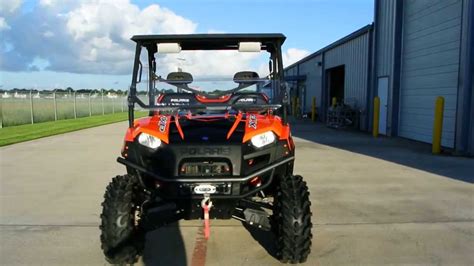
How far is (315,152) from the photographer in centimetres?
1140

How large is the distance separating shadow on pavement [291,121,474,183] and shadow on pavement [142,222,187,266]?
17.9 ft

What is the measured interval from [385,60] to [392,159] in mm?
6995

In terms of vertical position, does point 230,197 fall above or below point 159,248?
above

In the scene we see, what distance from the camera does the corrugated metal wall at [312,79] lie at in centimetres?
2692

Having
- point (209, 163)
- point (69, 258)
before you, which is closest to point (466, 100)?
point (209, 163)

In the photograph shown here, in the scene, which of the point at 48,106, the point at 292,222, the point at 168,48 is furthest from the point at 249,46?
the point at 48,106

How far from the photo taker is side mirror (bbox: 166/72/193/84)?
205 inches

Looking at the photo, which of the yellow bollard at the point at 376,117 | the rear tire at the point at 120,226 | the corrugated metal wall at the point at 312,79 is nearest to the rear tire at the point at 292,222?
the rear tire at the point at 120,226

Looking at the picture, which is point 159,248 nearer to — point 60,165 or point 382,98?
point 60,165

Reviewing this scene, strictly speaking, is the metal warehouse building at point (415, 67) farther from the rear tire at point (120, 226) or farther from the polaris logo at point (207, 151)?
the rear tire at point (120, 226)

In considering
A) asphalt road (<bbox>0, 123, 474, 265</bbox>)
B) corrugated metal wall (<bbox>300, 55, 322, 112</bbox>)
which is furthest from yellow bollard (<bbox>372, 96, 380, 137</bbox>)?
corrugated metal wall (<bbox>300, 55, 322, 112</bbox>)

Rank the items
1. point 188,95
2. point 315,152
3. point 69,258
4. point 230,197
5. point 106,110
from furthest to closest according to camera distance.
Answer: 1. point 106,110
2. point 315,152
3. point 188,95
4. point 69,258
5. point 230,197

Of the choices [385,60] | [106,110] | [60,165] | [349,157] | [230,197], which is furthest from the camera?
[106,110]

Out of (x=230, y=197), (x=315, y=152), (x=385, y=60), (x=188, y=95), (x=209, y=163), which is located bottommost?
(x=315, y=152)
